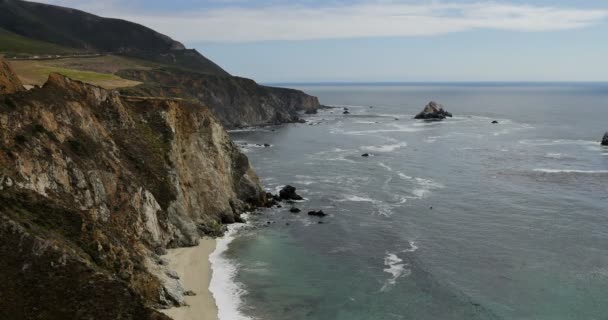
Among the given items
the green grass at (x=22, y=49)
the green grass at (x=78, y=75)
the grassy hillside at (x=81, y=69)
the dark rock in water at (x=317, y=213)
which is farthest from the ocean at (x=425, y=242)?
the green grass at (x=22, y=49)

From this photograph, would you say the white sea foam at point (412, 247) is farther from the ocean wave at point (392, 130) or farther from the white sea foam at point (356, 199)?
the ocean wave at point (392, 130)

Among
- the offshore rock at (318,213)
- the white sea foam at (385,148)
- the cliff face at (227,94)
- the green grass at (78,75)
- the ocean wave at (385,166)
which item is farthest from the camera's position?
the cliff face at (227,94)

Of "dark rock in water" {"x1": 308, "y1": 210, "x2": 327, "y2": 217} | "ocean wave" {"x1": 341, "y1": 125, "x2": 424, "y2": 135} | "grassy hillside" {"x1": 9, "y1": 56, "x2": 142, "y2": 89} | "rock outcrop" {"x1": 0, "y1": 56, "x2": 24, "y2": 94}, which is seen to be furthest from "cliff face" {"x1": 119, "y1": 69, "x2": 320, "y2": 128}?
"rock outcrop" {"x1": 0, "y1": 56, "x2": 24, "y2": 94}

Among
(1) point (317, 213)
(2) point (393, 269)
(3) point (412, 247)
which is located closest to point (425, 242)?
(3) point (412, 247)

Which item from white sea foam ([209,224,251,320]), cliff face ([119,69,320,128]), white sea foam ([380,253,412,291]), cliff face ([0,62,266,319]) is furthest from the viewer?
cliff face ([119,69,320,128])

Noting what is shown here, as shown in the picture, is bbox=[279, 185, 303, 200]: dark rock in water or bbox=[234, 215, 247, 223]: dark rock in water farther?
bbox=[279, 185, 303, 200]: dark rock in water

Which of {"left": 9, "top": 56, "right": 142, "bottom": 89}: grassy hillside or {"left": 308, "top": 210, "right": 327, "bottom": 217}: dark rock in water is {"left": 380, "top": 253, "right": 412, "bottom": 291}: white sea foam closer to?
{"left": 308, "top": 210, "right": 327, "bottom": 217}: dark rock in water
